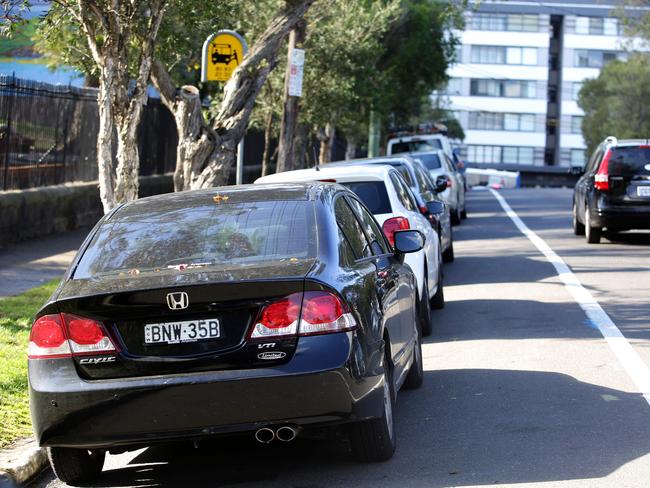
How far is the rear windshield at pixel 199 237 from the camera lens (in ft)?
21.3

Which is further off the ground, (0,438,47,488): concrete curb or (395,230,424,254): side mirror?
(395,230,424,254): side mirror

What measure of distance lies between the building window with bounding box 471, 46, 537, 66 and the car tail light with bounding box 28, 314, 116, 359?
346 feet

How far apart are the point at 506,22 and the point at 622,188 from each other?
3592 inches

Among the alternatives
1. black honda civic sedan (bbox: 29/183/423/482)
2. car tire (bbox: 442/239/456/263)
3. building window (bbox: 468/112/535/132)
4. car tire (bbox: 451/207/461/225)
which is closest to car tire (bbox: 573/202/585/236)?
car tire (bbox: 451/207/461/225)

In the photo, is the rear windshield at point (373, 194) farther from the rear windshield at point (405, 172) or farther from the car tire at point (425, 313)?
the rear windshield at point (405, 172)

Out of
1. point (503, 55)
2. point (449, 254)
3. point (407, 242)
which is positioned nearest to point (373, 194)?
point (407, 242)

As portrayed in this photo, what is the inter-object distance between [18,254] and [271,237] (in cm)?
1047

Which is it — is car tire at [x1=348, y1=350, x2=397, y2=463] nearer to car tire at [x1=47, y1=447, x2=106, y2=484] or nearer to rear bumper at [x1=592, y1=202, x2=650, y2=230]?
car tire at [x1=47, y1=447, x2=106, y2=484]

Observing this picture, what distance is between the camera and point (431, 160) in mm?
26141

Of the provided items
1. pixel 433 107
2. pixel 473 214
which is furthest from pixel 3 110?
pixel 433 107

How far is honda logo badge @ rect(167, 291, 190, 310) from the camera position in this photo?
235 inches

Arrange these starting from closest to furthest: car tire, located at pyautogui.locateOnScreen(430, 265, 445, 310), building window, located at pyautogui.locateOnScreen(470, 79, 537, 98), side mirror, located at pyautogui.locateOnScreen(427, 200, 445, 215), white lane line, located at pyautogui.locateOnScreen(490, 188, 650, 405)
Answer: white lane line, located at pyautogui.locateOnScreen(490, 188, 650, 405)
car tire, located at pyautogui.locateOnScreen(430, 265, 445, 310)
side mirror, located at pyautogui.locateOnScreen(427, 200, 445, 215)
building window, located at pyautogui.locateOnScreen(470, 79, 537, 98)

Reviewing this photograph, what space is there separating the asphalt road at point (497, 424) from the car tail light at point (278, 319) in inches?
37.4

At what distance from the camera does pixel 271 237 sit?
6.70m
